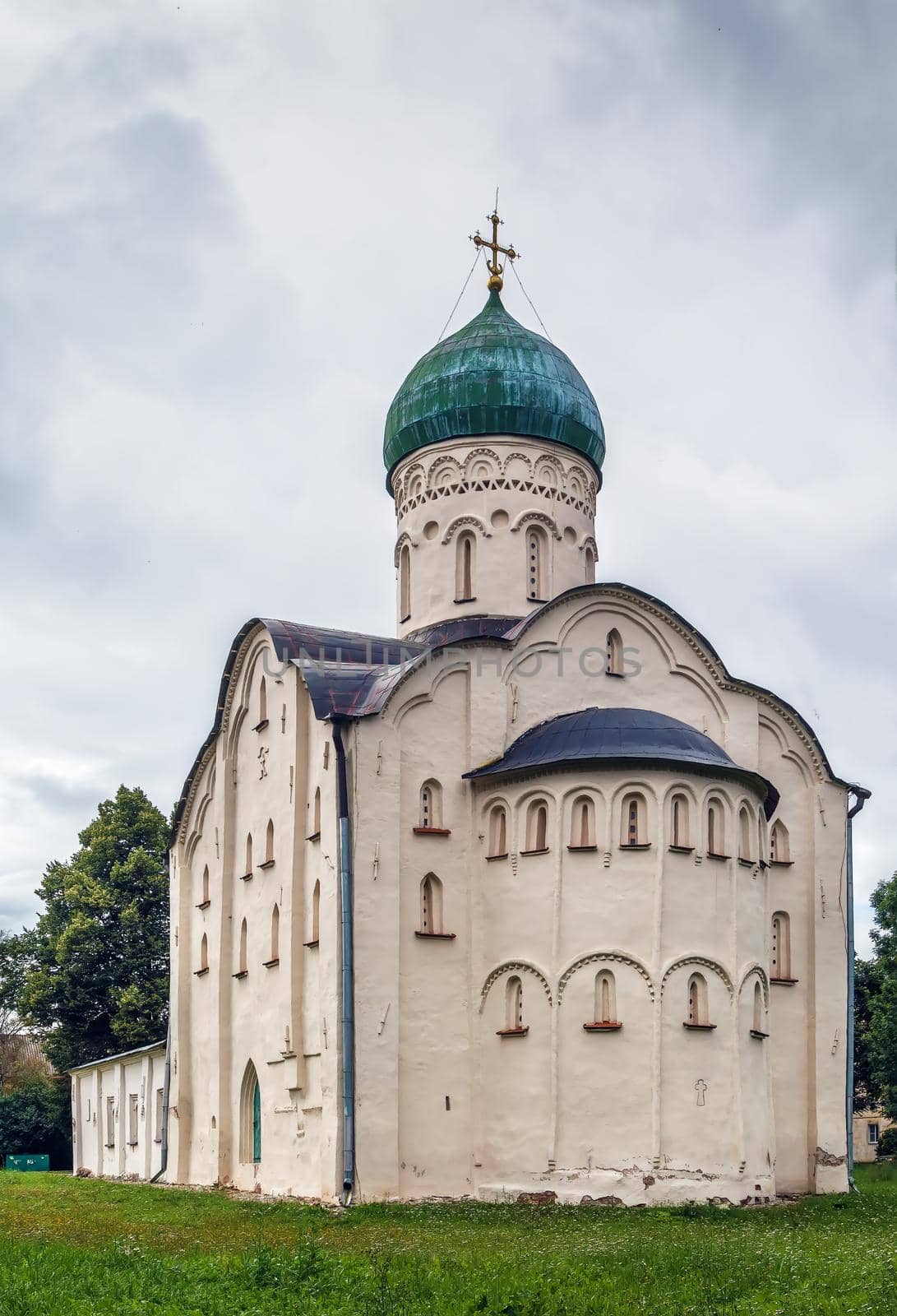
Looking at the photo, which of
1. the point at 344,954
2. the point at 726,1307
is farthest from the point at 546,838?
the point at 726,1307

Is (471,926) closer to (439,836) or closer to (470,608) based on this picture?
(439,836)

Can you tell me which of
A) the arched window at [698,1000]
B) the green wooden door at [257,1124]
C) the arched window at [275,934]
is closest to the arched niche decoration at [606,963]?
the arched window at [698,1000]

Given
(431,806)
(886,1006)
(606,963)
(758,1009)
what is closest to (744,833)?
(758,1009)

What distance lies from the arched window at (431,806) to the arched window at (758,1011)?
4556 mm

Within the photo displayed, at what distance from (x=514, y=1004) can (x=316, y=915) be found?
2.88 m

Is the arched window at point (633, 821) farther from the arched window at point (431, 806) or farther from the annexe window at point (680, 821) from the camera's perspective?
the arched window at point (431, 806)

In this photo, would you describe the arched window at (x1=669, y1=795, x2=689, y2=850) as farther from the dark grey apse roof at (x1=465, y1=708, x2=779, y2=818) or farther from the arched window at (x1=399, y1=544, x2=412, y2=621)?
the arched window at (x1=399, y1=544, x2=412, y2=621)

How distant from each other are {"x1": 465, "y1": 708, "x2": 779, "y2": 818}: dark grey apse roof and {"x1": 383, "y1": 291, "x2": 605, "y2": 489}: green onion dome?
6.04m

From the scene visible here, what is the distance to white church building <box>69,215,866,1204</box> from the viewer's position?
1833cm

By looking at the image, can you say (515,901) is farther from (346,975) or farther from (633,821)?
(346,975)

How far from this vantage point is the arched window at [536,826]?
1931 centimetres

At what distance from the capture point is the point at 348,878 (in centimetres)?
1873

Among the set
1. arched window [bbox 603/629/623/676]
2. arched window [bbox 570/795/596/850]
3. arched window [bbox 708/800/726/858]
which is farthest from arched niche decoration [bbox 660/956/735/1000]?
arched window [bbox 603/629/623/676]

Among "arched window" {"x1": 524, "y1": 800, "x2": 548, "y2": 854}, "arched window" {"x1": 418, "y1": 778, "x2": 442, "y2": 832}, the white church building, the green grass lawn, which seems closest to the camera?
the green grass lawn
